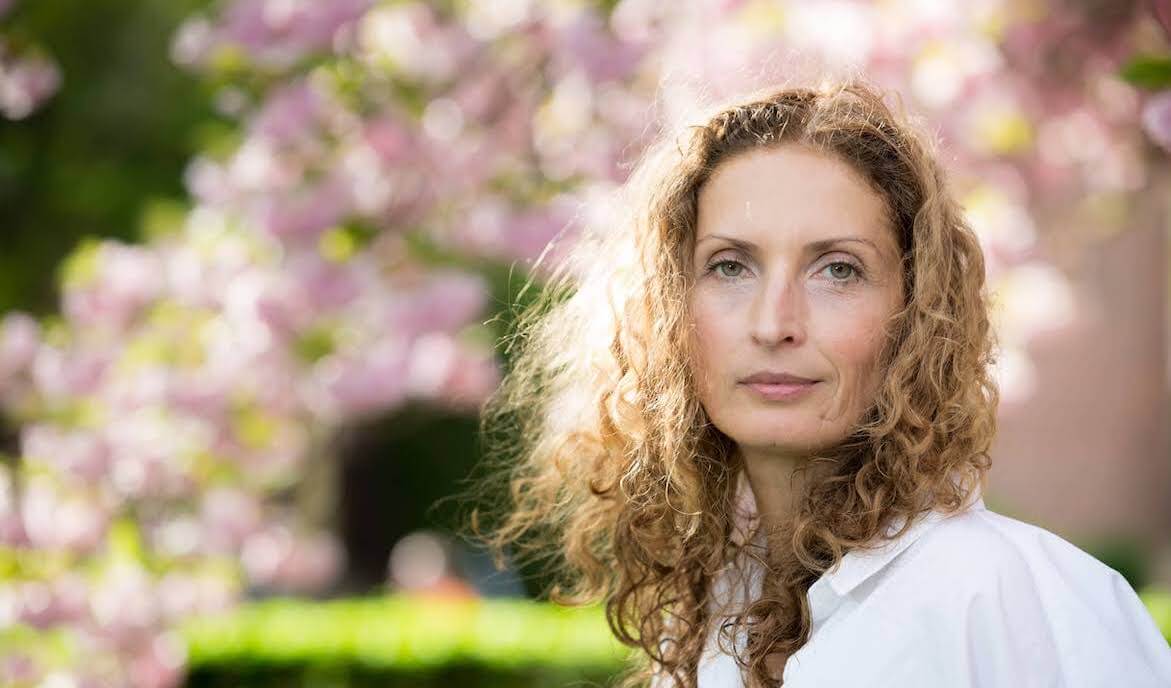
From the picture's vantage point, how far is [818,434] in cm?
187

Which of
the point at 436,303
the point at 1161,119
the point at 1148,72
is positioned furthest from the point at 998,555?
the point at 436,303

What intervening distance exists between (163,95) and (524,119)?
5517mm

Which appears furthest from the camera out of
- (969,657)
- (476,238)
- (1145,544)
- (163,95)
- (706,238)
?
(1145,544)

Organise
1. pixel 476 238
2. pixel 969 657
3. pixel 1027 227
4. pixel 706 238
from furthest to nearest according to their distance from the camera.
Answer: pixel 1027 227
pixel 476 238
pixel 706 238
pixel 969 657

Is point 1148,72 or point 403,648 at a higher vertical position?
point 1148,72

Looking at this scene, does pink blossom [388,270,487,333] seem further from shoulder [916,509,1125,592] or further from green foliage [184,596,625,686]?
shoulder [916,509,1125,592]

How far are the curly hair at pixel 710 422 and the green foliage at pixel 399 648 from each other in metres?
3.56

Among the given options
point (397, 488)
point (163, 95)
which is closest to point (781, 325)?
point (163, 95)

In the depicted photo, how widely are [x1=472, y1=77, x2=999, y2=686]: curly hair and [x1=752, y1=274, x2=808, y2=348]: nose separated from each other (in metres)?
0.13

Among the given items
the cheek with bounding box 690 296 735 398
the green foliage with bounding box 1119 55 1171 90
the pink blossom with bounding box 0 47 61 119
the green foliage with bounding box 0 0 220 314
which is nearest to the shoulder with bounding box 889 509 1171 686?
the cheek with bounding box 690 296 735 398

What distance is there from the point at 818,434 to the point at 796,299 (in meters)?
0.16

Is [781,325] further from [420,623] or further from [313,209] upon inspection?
[420,623]

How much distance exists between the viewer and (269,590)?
13938 millimetres

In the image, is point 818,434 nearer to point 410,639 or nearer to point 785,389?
point 785,389
